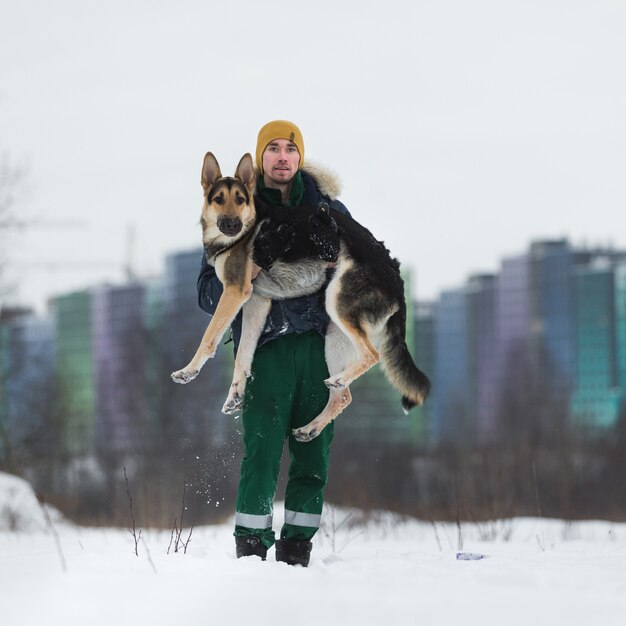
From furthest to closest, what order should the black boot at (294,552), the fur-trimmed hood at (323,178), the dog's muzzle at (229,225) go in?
the fur-trimmed hood at (323,178) → the black boot at (294,552) → the dog's muzzle at (229,225)

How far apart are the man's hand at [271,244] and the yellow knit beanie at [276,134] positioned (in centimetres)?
41

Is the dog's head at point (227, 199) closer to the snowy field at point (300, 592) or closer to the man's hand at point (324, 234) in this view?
the man's hand at point (324, 234)

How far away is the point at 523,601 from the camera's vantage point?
385cm

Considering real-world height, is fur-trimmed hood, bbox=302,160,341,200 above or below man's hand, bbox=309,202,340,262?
above

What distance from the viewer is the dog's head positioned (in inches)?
184

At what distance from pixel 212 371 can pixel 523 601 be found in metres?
36.0

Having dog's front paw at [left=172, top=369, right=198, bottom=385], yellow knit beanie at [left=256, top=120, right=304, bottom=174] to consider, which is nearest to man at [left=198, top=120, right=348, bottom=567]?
yellow knit beanie at [left=256, top=120, right=304, bottom=174]

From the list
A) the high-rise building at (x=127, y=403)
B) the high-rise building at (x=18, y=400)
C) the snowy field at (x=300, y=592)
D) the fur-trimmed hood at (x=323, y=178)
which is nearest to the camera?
the snowy field at (x=300, y=592)

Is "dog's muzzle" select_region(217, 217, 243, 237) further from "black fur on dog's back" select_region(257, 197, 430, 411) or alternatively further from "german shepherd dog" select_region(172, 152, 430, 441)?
"black fur on dog's back" select_region(257, 197, 430, 411)

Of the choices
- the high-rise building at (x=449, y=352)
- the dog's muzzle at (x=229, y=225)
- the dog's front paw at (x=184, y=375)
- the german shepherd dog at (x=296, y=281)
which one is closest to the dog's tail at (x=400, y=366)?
the german shepherd dog at (x=296, y=281)

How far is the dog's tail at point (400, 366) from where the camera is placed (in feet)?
16.6

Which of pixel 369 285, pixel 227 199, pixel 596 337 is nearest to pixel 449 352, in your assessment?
pixel 596 337

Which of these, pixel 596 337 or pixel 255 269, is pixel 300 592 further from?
pixel 596 337

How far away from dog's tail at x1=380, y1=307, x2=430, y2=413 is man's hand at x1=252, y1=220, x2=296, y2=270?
0.64 m
